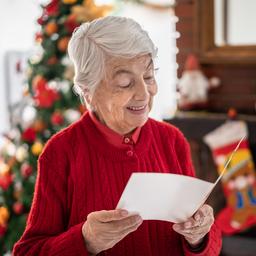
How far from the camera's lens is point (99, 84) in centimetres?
123

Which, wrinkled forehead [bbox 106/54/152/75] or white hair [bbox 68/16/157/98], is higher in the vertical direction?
white hair [bbox 68/16/157/98]

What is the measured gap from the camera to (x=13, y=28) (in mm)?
4117

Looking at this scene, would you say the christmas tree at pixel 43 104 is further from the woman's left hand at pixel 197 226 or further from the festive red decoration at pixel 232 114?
the woman's left hand at pixel 197 226

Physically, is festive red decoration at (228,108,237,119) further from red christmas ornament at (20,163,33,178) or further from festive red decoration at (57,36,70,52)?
red christmas ornament at (20,163,33,178)

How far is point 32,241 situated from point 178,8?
2.51m

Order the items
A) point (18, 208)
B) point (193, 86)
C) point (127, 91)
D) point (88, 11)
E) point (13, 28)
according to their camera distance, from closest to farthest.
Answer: point (127, 91), point (88, 11), point (18, 208), point (193, 86), point (13, 28)

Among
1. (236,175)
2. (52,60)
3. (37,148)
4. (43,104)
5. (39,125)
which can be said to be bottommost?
(236,175)

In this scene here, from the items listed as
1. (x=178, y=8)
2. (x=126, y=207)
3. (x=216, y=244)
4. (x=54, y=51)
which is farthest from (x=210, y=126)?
(x=126, y=207)

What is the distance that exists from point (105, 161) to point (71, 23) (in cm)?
140

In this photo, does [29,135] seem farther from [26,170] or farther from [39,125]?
[26,170]

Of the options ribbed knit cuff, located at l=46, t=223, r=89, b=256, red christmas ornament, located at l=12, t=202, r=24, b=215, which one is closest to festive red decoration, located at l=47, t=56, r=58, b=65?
red christmas ornament, located at l=12, t=202, r=24, b=215

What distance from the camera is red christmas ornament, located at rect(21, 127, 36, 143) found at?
259 cm

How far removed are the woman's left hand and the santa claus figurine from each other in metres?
2.11

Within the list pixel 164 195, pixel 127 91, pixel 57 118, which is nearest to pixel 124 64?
pixel 127 91
